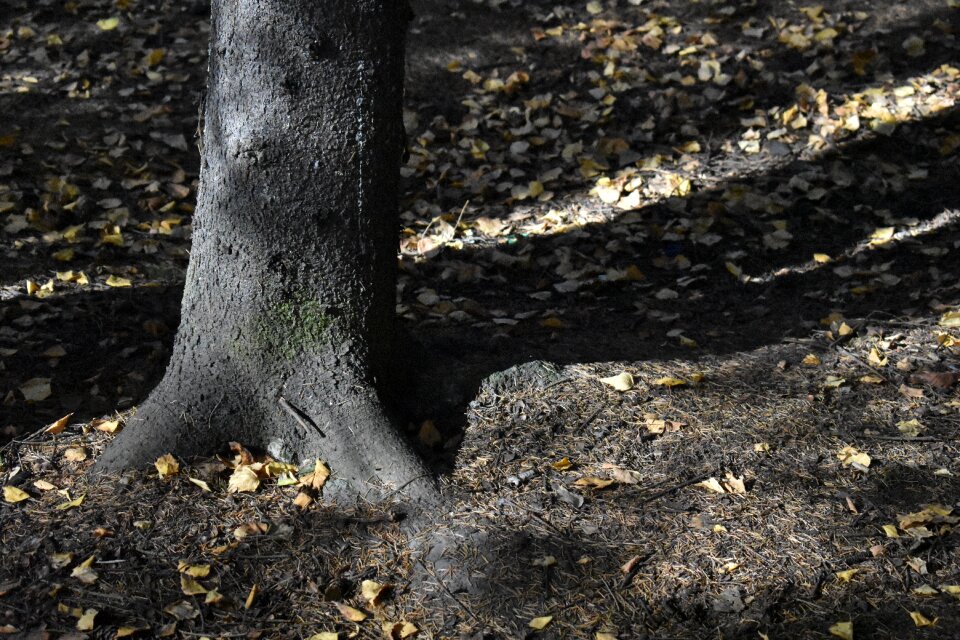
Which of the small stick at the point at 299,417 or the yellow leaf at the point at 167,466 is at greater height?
the small stick at the point at 299,417

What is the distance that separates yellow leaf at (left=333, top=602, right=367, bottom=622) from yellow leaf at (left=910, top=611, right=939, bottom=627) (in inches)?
59.0

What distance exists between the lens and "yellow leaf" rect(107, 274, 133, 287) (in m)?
4.23

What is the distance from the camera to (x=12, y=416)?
10.7 ft

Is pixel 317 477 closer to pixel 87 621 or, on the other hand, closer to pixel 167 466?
pixel 167 466

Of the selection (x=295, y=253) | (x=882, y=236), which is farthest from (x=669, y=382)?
(x=882, y=236)

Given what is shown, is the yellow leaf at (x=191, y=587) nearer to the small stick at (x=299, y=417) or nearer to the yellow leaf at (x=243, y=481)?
the yellow leaf at (x=243, y=481)

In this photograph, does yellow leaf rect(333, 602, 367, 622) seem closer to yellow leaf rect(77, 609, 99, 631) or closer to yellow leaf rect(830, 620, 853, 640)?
yellow leaf rect(77, 609, 99, 631)

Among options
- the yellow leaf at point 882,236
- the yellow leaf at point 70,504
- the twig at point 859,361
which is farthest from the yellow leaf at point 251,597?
the yellow leaf at point 882,236

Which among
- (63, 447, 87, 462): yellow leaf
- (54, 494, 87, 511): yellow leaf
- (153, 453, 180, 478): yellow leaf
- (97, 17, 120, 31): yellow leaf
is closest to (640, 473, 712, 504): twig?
(153, 453, 180, 478): yellow leaf

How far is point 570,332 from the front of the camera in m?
3.95

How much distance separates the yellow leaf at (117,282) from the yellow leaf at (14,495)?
61.5 inches

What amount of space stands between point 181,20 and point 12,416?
181 inches

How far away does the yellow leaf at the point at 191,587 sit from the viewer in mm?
2516

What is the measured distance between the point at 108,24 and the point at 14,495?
5058 mm
